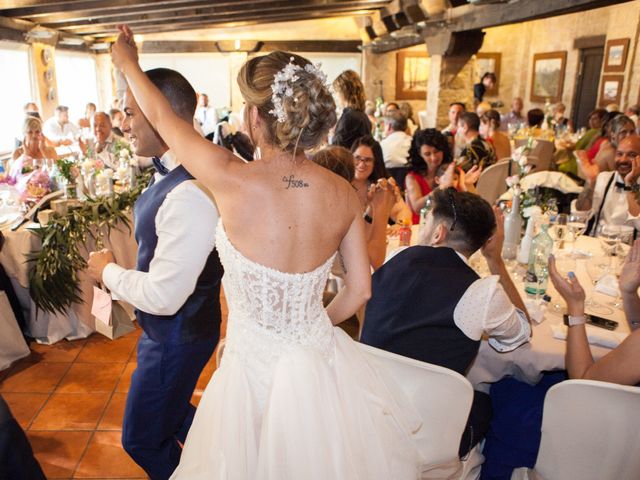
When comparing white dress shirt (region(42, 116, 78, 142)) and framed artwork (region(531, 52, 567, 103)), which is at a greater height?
framed artwork (region(531, 52, 567, 103))

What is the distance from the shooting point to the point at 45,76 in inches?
407

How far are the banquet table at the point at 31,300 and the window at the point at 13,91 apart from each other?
7302 millimetres

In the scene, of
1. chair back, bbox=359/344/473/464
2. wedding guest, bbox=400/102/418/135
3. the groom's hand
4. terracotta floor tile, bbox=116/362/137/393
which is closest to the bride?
chair back, bbox=359/344/473/464

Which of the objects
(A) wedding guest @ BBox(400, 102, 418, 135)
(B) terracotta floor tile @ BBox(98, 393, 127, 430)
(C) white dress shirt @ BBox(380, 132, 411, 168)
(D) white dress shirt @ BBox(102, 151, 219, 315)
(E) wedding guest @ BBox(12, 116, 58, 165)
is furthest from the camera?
(A) wedding guest @ BBox(400, 102, 418, 135)

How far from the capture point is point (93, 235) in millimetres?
3473

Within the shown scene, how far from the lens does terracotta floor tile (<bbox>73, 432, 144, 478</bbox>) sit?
2371mm

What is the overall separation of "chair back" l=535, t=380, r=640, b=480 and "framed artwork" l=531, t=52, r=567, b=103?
1198 cm

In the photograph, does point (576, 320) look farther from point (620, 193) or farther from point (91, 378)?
point (91, 378)

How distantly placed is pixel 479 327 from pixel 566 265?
3.75 feet

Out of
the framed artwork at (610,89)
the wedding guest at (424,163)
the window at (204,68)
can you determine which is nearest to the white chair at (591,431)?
the wedding guest at (424,163)

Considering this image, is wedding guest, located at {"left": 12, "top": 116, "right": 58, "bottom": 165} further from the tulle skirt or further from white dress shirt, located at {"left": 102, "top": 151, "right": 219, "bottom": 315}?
the tulle skirt

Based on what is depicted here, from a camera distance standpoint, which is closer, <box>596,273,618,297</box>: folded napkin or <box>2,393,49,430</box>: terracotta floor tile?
<box>596,273,618,297</box>: folded napkin

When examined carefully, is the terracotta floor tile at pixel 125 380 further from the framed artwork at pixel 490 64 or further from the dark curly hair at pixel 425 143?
the framed artwork at pixel 490 64

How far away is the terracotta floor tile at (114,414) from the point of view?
2697 millimetres
